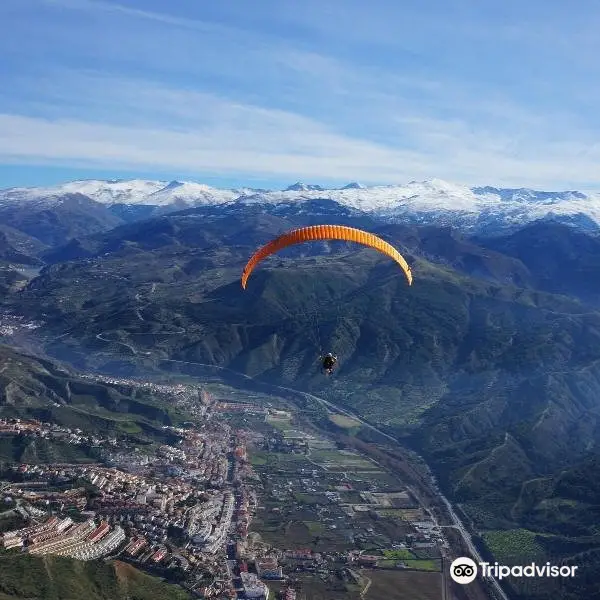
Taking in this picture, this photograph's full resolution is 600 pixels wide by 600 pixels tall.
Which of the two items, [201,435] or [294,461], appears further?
[201,435]

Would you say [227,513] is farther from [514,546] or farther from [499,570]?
[514,546]

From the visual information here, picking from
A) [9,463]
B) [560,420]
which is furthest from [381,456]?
[9,463]

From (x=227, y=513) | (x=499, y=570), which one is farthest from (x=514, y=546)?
(x=227, y=513)

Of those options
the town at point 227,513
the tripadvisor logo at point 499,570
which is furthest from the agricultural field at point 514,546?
the town at point 227,513

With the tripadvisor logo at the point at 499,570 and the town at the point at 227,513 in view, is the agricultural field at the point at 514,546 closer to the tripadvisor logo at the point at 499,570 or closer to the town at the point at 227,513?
the tripadvisor logo at the point at 499,570

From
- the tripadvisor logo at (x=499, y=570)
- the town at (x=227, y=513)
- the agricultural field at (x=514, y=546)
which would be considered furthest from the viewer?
the agricultural field at (x=514, y=546)

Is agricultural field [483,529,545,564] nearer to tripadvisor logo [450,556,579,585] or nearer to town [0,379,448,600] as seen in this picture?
tripadvisor logo [450,556,579,585]

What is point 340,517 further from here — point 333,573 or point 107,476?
point 107,476

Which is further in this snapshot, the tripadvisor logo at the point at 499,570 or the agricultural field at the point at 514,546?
the agricultural field at the point at 514,546
